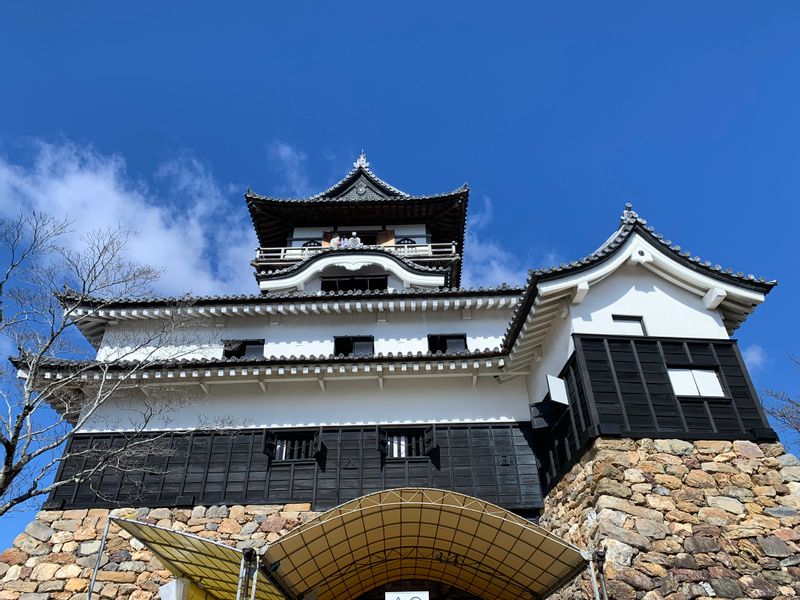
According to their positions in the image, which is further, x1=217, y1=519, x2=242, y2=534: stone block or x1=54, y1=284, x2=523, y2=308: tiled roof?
x1=54, y1=284, x2=523, y2=308: tiled roof

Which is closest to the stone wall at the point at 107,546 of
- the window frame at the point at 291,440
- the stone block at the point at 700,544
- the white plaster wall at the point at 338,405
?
the window frame at the point at 291,440

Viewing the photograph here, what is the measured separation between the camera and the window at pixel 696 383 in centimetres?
998

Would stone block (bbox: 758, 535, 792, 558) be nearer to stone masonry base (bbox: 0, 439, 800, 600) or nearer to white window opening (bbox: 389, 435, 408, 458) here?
stone masonry base (bbox: 0, 439, 800, 600)

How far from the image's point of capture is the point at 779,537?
8.52 metres

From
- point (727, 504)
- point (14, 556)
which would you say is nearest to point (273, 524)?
point (14, 556)

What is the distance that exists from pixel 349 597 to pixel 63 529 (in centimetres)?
606

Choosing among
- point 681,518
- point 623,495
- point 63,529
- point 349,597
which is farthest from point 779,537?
point 63,529

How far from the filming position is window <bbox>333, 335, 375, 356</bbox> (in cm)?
1470

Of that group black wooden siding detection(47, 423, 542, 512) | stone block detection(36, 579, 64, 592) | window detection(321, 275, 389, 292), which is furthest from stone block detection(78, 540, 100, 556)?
window detection(321, 275, 389, 292)

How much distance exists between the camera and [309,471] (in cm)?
1215

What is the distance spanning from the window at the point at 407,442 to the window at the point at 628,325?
14.9 ft

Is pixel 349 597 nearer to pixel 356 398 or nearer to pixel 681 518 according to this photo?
pixel 356 398

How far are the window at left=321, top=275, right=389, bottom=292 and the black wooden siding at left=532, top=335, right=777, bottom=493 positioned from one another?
9.23 m

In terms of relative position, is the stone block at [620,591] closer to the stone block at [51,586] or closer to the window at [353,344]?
the window at [353,344]
